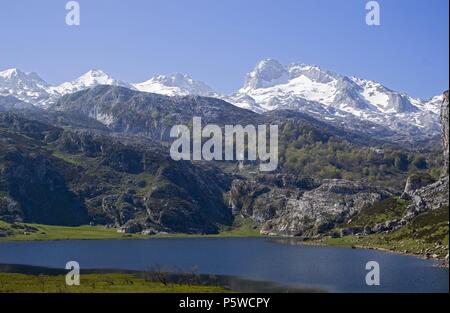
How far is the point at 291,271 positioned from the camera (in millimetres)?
181875

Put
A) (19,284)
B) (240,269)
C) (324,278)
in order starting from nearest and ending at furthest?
(19,284), (324,278), (240,269)
